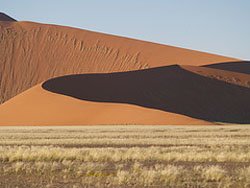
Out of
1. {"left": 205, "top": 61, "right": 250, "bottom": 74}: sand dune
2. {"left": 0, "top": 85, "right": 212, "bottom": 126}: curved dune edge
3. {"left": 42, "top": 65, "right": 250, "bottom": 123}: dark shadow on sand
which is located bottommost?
{"left": 0, "top": 85, "right": 212, "bottom": 126}: curved dune edge

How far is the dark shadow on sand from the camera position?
69.4m

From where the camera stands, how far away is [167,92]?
7275 centimetres

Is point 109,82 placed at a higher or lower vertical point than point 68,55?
Answer: lower

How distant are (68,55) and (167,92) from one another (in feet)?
100

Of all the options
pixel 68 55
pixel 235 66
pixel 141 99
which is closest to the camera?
pixel 141 99

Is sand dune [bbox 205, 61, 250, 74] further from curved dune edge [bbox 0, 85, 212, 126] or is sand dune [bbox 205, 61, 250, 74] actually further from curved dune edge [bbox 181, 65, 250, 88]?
curved dune edge [bbox 0, 85, 212, 126]

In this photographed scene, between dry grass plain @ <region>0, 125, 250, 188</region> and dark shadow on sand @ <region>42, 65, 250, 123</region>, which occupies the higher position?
dry grass plain @ <region>0, 125, 250, 188</region>

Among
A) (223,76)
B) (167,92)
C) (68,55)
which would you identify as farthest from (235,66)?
(68,55)

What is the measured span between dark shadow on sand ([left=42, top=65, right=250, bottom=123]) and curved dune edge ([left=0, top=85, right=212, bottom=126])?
2262 mm

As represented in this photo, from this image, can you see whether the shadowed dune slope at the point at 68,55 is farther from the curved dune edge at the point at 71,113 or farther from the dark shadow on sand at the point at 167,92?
the curved dune edge at the point at 71,113

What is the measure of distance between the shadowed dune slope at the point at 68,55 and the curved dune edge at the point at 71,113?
20532 mm

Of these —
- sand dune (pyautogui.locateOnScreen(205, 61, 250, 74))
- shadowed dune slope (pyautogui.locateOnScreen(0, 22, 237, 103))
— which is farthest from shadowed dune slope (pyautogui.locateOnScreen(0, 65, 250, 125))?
shadowed dune slope (pyautogui.locateOnScreen(0, 22, 237, 103))

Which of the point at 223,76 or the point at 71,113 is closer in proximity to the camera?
the point at 71,113

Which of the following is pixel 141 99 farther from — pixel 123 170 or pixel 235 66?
pixel 123 170
